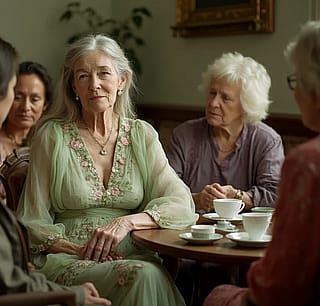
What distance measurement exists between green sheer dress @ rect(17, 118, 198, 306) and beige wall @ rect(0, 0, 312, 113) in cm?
164

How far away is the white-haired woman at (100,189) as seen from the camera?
2.92 metres

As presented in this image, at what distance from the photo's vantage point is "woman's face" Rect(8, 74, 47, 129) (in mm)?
4141

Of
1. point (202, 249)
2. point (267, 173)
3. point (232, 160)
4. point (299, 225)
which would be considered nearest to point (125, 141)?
point (232, 160)

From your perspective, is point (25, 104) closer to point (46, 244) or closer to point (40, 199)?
point (40, 199)

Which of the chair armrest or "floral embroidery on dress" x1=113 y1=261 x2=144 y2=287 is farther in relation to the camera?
"floral embroidery on dress" x1=113 y1=261 x2=144 y2=287

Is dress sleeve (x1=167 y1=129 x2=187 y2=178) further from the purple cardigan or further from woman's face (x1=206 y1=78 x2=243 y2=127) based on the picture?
woman's face (x1=206 y1=78 x2=243 y2=127)

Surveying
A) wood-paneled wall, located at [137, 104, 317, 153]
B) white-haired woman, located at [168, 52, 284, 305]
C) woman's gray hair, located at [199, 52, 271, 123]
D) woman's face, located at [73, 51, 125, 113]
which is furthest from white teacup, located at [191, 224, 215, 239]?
wood-paneled wall, located at [137, 104, 317, 153]

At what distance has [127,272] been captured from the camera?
113 inches

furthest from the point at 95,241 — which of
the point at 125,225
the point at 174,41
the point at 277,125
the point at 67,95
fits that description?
the point at 174,41

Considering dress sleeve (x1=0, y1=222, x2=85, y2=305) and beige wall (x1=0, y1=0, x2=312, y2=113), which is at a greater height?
beige wall (x1=0, y1=0, x2=312, y2=113)

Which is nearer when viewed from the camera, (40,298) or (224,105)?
(40,298)

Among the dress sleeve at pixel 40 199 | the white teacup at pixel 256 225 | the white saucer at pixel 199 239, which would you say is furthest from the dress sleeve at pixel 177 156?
the white teacup at pixel 256 225

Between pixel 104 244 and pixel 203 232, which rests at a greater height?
pixel 203 232

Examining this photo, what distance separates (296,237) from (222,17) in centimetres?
336
